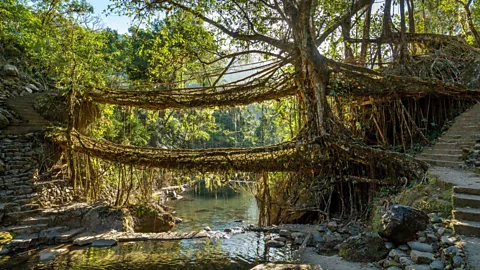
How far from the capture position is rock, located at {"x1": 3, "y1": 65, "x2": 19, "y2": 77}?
11422 millimetres

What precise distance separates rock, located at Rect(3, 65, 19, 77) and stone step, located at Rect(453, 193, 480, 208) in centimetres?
1404

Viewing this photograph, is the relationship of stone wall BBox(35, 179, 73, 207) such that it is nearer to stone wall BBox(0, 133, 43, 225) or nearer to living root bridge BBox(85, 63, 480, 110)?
stone wall BBox(0, 133, 43, 225)

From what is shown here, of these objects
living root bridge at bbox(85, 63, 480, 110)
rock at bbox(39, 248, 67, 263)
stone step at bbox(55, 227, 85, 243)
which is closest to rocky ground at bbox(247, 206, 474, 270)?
living root bridge at bbox(85, 63, 480, 110)

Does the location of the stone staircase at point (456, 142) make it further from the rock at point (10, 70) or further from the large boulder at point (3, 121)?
the rock at point (10, 70)

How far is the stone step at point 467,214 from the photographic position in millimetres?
3164

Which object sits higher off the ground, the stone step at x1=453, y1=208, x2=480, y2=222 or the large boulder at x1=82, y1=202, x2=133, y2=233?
the stone step at x1=453, y1=208, x2=480, y2=222

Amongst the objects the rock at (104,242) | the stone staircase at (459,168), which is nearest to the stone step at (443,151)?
the stone staircase at (459,168)

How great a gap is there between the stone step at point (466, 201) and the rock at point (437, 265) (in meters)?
1.06

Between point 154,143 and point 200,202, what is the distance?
172 inches

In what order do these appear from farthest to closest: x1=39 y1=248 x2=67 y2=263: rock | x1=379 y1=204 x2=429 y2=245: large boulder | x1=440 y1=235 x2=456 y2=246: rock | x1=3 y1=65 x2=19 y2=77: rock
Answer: x1=3 y1=65 x2=19 y2=77: rock
x1=39 y1=248 x2=67 y2=263: rock
x1=379 y1=204 x2=429 y2=245: large boulder
x1=440 y1=235 x2=456 y2=246: rock

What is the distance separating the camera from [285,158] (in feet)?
17.1

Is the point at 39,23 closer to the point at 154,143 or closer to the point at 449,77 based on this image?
the point at 154,143

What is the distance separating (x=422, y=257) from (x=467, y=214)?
0.87 meters

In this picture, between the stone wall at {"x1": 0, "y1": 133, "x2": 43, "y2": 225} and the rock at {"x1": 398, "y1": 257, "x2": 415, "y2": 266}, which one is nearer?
the rock at {"x1": 398, "y1": 257, "x2": 415, "y2": 266}
